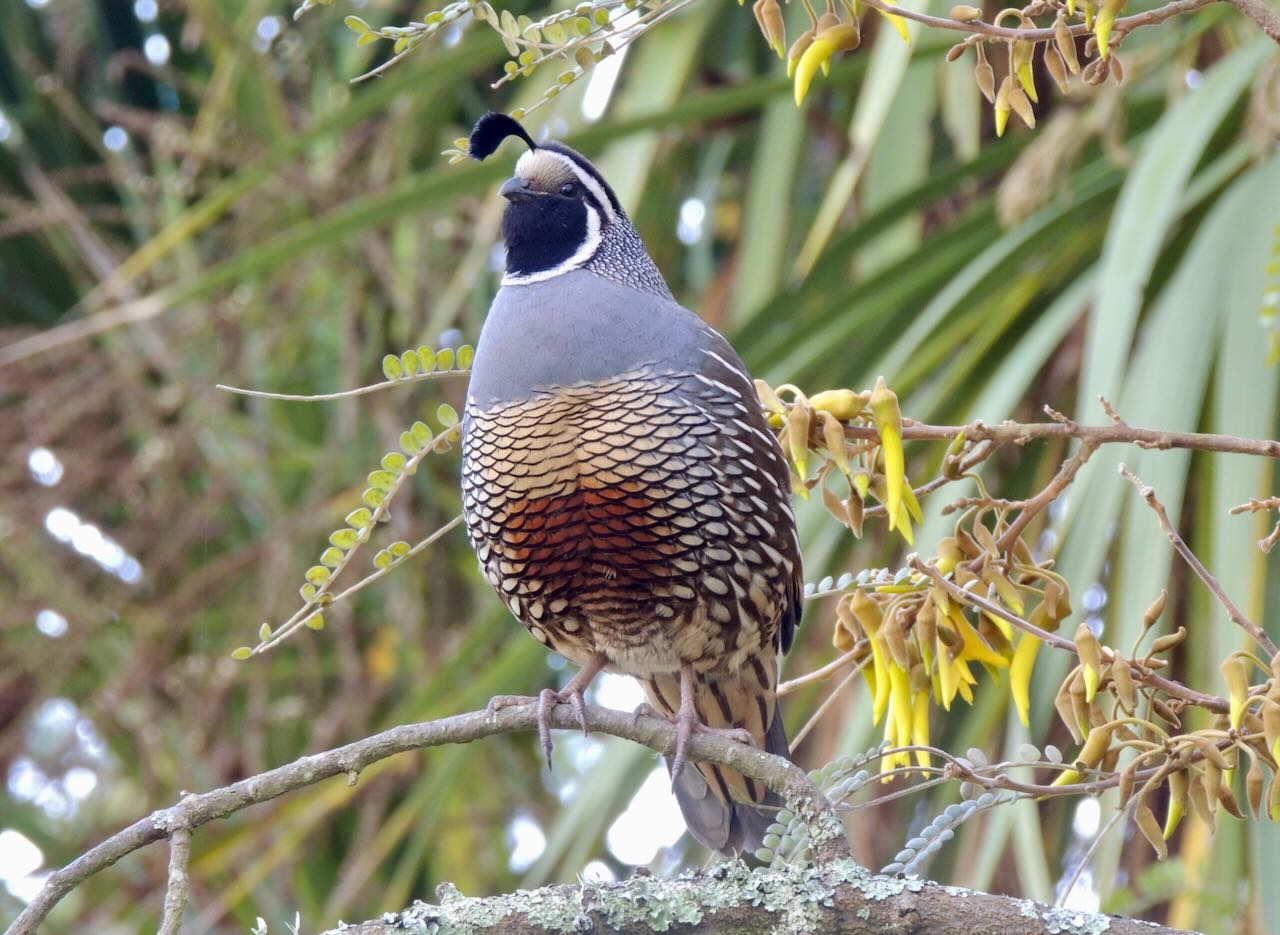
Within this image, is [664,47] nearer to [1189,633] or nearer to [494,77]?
[494,77]

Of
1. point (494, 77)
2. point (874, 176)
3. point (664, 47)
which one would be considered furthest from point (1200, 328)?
point (494, 77)

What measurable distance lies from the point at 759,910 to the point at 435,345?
317 centimetres

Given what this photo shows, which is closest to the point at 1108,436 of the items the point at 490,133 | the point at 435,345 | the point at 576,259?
the point at 490,133

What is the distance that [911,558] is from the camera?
1.78 m

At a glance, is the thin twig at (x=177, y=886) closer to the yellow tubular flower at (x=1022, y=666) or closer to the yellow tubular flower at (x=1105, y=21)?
the yellow tubular flower at (x=1022, y=666)

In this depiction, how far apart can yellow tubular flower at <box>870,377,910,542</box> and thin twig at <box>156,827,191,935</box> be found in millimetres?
783

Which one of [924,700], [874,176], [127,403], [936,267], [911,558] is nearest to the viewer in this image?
[911,558]

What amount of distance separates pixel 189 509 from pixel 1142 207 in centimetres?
308

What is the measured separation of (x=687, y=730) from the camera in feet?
8.34

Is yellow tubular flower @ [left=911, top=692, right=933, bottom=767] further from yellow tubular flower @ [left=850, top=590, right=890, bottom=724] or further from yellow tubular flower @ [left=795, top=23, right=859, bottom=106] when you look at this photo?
yellow tubular flower @ [left=795, top=23, right=859, bottom=106]

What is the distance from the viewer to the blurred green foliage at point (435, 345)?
11.4 ft

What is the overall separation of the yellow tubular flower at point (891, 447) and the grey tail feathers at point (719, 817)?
3.91 feet

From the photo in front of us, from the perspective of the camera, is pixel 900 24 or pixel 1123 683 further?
pixel 900 24

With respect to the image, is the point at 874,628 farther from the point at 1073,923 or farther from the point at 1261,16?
the point at 1261,16
